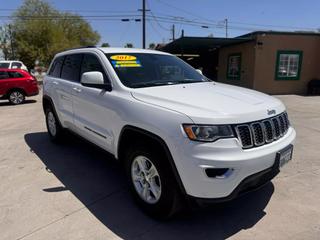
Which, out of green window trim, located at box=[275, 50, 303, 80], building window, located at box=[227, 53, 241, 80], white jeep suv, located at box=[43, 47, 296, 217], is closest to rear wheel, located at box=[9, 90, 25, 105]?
white jeep suv, located at box=[43, 47, 296, 217]

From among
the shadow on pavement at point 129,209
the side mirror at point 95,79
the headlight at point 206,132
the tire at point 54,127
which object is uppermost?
the side mirror at point 95,79

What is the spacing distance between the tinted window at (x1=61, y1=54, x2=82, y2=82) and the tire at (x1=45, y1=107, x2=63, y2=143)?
94cm

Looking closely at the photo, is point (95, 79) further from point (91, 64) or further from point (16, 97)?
point (16, 97)

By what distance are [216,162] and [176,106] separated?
68 cm

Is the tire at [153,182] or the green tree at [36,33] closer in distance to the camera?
the tire at [153,182]

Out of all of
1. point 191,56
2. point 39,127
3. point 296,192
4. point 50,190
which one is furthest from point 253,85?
point 50,190

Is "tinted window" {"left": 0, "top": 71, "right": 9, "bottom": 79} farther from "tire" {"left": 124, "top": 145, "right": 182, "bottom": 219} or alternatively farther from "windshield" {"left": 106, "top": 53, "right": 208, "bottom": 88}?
"tire" {"left": 124, "top": 145, "right": 182, "bottom": 219}

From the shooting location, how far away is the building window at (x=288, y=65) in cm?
1736

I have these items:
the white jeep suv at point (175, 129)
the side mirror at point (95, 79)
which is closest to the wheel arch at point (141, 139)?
the white jeep suv at point (175, 129)

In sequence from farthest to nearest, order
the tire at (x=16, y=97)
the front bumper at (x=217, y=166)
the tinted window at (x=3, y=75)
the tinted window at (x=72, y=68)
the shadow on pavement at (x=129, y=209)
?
the tire at (x=16, y=97) < the tinted window at (x=3, y=75) < the tinted window at (x=72, y=68) < the shadow on pavement at (x=129, y=209) < the front bumper at (x=217, y=166)

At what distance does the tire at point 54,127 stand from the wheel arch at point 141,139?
2.61 meters

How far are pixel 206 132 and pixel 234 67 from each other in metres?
17.7

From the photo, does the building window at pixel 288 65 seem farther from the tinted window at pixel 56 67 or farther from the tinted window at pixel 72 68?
the tinted window at pixel 72 68

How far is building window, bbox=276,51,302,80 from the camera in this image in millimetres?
17359
